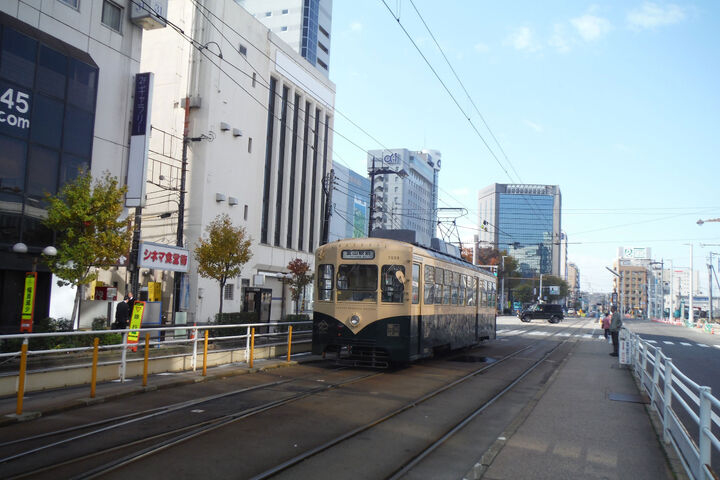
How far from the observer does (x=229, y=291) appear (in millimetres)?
32938

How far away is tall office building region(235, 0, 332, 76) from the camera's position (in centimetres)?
8619

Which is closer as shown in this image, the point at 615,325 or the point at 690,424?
the point at 690,424

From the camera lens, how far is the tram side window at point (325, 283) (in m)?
14.6

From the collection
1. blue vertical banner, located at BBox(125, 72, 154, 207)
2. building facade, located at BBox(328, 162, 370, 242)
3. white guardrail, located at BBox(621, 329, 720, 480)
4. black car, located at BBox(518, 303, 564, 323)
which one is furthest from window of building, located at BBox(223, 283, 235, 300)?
building facade, located at BBox(328, 162, 370, 242)

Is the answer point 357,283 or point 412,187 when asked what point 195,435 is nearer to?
point 357,283

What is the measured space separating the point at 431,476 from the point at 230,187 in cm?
2885

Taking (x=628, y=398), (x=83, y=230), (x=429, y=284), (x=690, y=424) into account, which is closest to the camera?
(x=690, y=424)

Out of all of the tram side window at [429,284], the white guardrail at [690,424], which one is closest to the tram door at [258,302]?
the tram side window at [429,284]

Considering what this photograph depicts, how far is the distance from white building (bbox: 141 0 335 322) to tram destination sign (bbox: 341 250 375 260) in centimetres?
1084

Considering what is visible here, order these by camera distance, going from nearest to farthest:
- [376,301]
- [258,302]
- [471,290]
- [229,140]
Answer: [376,301] → [471,290] → [258,302] → [229,140]

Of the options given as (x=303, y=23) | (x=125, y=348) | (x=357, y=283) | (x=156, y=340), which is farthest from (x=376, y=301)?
(x=303, y=23)

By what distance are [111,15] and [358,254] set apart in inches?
633

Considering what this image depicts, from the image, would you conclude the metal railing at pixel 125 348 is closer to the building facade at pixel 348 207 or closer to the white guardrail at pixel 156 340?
the white guardrail at pixel 156 340

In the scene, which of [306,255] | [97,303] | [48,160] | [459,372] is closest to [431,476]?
[459,372]
